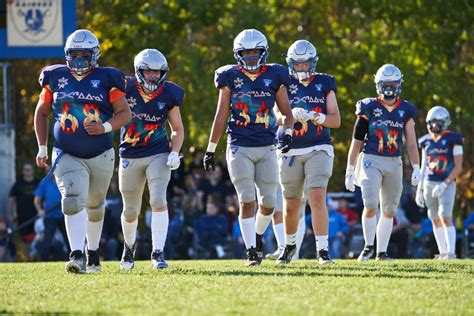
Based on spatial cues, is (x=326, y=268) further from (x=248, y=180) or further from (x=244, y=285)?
(x=244, y=285)

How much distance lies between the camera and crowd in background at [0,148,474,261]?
60.9 ft

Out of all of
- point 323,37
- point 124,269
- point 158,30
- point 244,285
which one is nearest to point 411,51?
point 323,37

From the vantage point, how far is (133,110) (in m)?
11.0

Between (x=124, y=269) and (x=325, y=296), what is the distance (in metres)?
3.08

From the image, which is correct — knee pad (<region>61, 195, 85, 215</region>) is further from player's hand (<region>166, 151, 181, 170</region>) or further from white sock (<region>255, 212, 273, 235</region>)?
white sock (<region>255, 212, 273, 235</region>)

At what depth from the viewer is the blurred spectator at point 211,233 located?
61.9 ft

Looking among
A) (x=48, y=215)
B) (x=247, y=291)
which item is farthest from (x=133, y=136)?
(x=48, y=215)

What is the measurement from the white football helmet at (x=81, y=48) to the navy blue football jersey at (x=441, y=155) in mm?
6943

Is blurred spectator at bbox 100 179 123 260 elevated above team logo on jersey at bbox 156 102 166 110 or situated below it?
below

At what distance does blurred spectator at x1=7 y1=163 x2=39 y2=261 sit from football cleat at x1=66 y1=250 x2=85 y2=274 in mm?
9089

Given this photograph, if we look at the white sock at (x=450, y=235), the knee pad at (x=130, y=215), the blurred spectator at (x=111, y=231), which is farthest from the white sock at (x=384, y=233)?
the blurred spectator at (x=111, y=231)

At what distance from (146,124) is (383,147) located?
3133mm

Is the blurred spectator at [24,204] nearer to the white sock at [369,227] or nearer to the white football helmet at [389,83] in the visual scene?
the white sock at [369,227]

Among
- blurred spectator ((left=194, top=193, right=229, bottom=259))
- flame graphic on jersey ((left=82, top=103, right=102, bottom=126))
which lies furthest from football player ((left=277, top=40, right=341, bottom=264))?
blurred spectator ((left=194, top=193, right=229, bottom=259))
